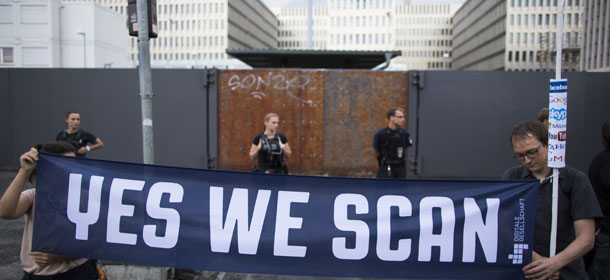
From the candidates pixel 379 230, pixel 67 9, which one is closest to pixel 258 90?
pixel 379 230

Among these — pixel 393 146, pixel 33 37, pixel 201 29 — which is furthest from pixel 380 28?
pixel 393 146

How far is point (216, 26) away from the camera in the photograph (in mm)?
97125

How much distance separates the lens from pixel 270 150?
5.69 m

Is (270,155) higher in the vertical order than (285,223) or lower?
higher

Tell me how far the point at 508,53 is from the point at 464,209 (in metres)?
95.4

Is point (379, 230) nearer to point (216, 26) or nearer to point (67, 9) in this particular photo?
point (67, 9)

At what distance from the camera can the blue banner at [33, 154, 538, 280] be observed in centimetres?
285

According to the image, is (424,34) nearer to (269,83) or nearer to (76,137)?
(269,83)

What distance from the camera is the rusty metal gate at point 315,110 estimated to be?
8914mm

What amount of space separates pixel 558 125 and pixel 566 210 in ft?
1.78

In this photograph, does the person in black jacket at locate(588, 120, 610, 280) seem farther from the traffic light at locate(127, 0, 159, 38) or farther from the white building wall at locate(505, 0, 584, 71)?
the white building wall at locate(505, 0, 584, 71)

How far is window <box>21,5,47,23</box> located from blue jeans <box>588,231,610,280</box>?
58494 millimetres

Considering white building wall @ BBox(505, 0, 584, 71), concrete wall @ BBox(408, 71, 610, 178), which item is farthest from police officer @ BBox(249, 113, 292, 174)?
white building wall @ BBox(505, 0, 584, 71)

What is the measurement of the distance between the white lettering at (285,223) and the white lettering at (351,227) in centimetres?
24
